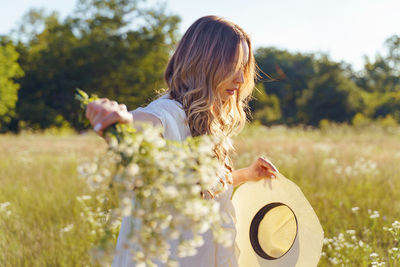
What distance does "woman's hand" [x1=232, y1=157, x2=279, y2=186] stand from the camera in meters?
1.94

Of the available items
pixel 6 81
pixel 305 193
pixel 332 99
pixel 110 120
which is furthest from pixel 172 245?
pixel 332 99

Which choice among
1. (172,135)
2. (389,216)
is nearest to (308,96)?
(389,216)

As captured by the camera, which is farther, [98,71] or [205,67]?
[98,71]

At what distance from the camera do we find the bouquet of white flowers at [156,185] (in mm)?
855

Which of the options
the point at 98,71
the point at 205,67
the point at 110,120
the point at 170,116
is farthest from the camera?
the point at 98,71

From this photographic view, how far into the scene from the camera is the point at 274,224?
6.47 feet

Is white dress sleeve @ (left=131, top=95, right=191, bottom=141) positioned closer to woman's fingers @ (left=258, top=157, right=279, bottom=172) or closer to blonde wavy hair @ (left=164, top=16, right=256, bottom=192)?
blonde wavy hair @ (left=164, top=16, right=256, bottom=192)

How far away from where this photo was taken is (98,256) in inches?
35.0

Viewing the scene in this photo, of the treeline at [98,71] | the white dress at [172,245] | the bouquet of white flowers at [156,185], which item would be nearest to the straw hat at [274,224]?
the white dress at [172,245]

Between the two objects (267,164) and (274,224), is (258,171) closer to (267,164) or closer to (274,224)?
(267,164)

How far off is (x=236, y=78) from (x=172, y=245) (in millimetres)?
761

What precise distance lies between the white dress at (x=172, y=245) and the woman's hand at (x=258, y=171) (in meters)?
0.21

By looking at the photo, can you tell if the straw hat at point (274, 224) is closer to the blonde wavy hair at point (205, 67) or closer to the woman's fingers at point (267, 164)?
the woman's fingers at point (267, 164)

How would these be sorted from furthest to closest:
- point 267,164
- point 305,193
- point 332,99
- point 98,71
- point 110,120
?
point 332,99 < point 98,71 < point 305,193 < point 267,164 < point 110,120
